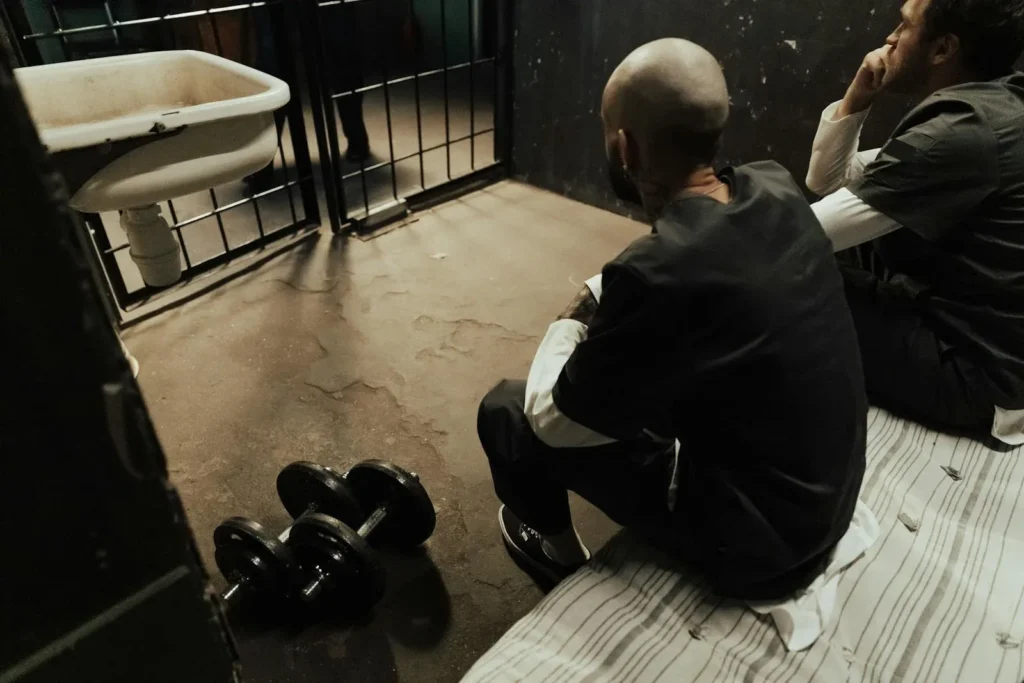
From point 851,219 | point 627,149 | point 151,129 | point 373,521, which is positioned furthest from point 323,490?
point 851,219

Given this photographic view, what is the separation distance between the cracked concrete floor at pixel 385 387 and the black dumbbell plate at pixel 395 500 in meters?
0.06

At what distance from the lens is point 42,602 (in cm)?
30

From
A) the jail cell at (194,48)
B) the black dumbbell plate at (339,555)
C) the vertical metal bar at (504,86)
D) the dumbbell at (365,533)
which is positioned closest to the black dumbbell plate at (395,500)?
the dumbbell at (365,533)

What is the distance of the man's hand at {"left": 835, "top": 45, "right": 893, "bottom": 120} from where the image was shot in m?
1.51

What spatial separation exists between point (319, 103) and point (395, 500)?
1.61m

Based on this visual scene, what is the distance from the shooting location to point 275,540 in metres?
1.20

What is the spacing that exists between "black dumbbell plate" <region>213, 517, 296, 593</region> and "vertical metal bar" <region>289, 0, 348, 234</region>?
1568 mm

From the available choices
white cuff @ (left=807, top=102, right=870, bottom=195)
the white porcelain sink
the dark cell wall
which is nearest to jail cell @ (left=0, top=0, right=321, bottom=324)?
the white porcelain sink

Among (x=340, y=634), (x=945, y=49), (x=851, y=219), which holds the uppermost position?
(x=945, y=49)

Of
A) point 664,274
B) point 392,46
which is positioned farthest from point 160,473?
point 392,46

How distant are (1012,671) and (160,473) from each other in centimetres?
113

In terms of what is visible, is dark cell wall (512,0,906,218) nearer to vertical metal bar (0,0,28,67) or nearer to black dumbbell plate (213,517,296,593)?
vertical metal bar (0,0,28,67)

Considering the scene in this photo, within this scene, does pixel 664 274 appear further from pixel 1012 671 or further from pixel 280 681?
pixel 280 681

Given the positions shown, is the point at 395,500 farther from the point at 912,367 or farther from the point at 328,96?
the point at 328,96
